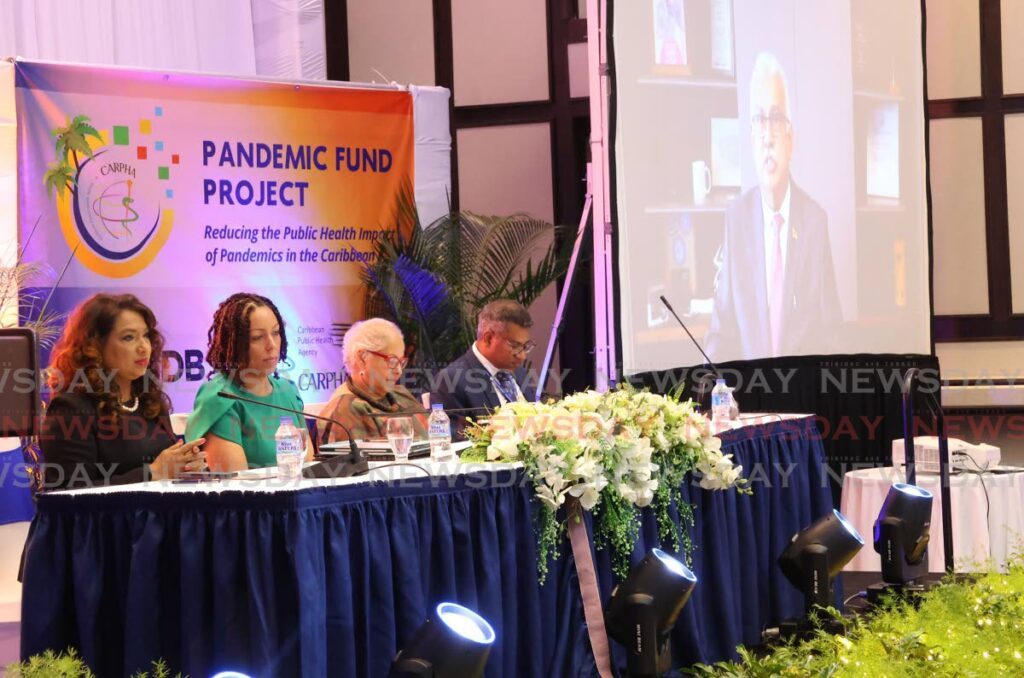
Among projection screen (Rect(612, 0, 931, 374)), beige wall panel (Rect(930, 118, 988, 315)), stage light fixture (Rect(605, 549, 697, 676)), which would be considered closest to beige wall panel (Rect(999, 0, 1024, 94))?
beige wall panel (Rect(930, 118, 988, 315))

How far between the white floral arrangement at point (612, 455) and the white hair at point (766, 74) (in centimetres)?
335

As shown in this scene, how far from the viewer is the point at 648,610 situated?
3.04m

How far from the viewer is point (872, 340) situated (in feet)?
23.7

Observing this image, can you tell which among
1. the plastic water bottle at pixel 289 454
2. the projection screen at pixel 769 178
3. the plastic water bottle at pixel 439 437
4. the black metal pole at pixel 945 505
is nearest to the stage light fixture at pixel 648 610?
the plastic water bottle at pixel 439 437

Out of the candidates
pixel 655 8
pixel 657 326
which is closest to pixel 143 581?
pixel 657 326

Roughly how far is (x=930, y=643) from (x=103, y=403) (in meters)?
2.21

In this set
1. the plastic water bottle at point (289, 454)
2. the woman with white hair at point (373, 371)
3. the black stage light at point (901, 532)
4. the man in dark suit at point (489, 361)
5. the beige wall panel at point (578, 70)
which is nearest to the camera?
the plastic water bottle at point (289, 454)

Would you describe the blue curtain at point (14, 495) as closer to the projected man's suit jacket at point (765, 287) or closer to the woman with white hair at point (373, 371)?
the woman with white hair at point (373, 371)

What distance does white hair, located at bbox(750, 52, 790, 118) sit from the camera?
21.9 ft

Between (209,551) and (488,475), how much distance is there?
718 mm

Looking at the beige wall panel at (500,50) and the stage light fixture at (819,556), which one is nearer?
the stage light fixture at (819,556)

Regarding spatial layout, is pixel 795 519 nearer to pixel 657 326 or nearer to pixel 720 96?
pixel 657 326

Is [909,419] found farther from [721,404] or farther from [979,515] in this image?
[979,515]

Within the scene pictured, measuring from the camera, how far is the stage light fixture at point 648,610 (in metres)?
3.04
